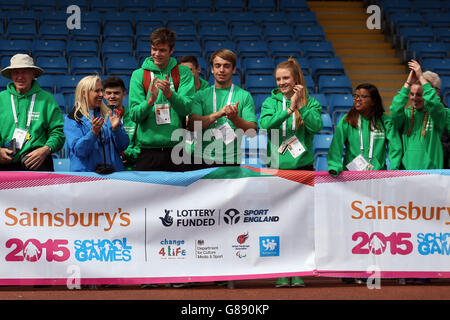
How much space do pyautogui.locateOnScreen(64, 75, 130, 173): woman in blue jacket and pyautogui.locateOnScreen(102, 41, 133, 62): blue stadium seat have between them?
5.73 meters

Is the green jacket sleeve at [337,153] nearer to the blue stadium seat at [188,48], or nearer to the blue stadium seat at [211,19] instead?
the blue stadium seat at [188,48]

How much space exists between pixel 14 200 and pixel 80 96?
94 centimetres

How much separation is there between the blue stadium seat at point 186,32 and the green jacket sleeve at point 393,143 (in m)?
6.40

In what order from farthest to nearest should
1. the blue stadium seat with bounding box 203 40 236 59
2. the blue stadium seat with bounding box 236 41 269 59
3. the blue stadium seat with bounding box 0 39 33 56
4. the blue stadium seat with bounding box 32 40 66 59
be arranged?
1. the blue stadium seat with bounding box 236 41 269 59
2. the blue stadium seat with bounding box 203 40 236 59
3. the blue stadium seat with bounding box 32 40 66 59
4. the blue stadium seat with bounding box 0 39 33 56

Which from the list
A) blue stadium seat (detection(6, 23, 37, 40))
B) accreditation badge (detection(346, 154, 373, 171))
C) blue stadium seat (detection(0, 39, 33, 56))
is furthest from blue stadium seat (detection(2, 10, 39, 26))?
accreditation badge (detection(346, 154, 373, 171))

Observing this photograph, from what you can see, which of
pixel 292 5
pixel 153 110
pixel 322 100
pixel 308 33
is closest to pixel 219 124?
pixel 153 110

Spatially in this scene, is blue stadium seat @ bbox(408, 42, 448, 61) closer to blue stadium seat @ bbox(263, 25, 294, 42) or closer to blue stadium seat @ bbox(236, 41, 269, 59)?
blue stadium seat @ bbox(263, 25, 294, 42)

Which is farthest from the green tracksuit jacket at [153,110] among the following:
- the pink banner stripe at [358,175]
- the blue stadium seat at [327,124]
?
the blue stadium seat at [327,124]

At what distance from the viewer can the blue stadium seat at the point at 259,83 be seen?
9.43 meters

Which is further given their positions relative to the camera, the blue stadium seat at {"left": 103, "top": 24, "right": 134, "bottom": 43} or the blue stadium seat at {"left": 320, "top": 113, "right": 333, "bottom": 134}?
the blue stadium seat at {"left": 103, "top": 24, "right": 134, "bottom": 43}

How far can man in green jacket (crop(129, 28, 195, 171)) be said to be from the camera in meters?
4.60

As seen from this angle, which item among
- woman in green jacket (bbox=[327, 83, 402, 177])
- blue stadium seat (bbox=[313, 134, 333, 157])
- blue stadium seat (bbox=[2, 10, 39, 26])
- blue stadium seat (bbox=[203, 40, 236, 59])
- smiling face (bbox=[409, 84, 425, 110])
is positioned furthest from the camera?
blue stadium seat (bbox=[2, 10, 39, 26])

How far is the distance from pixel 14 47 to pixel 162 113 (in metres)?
6.30
